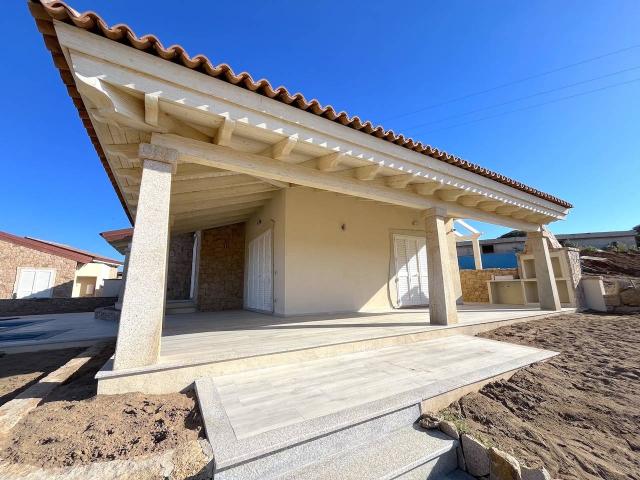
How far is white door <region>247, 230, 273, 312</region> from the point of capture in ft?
23.9

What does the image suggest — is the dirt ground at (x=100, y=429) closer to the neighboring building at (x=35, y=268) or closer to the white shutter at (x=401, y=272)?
the white shutter at (x=401, y=272)

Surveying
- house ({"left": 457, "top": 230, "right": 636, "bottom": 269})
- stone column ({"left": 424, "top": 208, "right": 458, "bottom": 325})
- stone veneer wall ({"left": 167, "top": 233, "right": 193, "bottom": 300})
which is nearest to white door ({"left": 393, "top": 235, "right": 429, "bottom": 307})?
stone column ({"left": 424, "top": 208, "right": 458, "bottom": 325})

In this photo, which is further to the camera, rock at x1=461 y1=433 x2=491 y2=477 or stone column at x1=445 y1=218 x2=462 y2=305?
stone column at x1=445 y1=218 x2=462 y2=305

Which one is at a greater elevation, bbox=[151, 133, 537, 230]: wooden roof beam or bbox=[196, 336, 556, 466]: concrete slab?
bbox=[151, 133, 537, 230]: wooden roof beam

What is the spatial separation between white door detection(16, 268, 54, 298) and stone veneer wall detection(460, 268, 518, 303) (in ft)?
70.6

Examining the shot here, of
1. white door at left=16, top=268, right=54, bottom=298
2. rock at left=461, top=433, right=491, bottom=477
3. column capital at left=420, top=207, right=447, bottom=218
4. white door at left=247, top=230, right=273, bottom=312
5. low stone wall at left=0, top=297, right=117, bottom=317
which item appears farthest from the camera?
white door at left=16, top=268, right=54, bottom=298

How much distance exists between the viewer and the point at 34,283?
550 inches

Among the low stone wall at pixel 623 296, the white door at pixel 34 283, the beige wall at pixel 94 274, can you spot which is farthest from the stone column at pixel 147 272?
the beige wall at pixel 94 274

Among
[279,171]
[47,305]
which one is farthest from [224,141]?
[47,305]

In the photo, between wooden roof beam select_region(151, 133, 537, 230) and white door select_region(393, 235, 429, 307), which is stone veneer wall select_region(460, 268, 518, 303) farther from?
wooden roof beam select_region(151, 133, 537, 230)

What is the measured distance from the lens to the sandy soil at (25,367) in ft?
10.5

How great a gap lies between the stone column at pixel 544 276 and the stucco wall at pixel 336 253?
4.20 m

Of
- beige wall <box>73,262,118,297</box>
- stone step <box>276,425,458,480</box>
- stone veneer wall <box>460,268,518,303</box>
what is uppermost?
beige wall <box>73,262,118,297</box>

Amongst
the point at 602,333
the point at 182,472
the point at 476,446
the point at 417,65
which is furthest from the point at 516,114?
the point at 182,472
